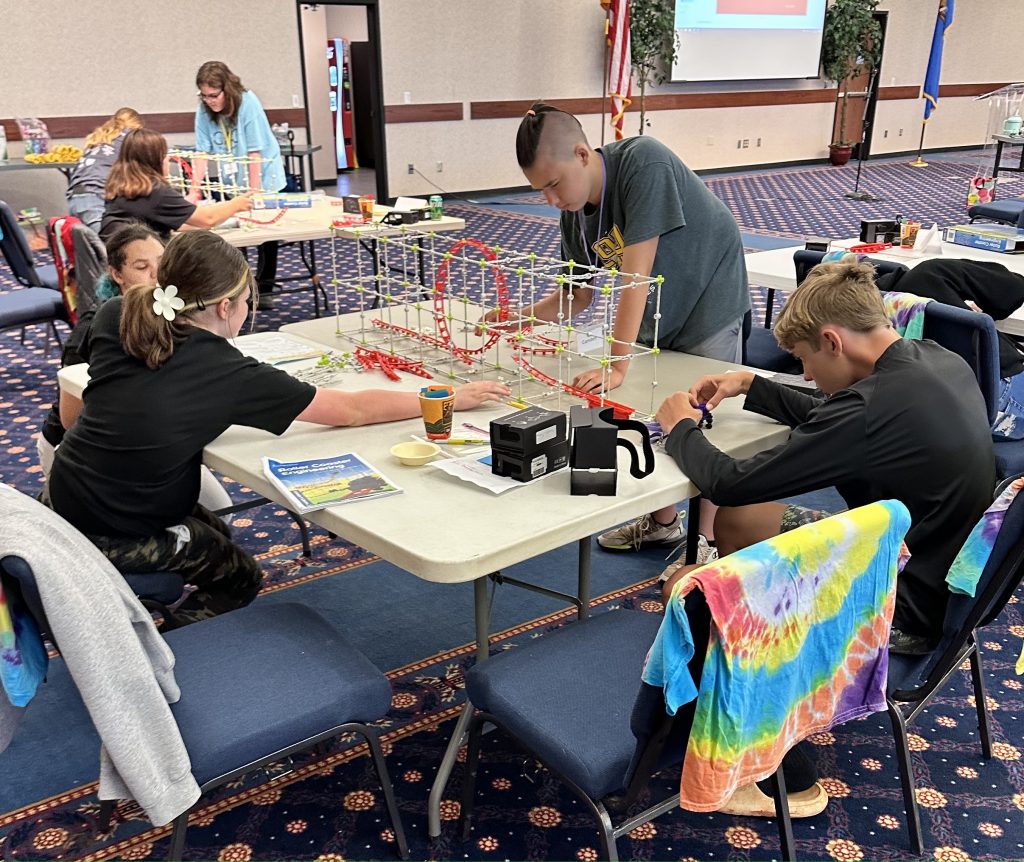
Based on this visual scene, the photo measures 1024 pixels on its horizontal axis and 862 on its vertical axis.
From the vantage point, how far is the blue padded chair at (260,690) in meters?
1.55

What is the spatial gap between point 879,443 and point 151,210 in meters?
3.55

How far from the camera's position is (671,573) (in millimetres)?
2936

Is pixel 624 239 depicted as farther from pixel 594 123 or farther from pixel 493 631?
pixel 594 123

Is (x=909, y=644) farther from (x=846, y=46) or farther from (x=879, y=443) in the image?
(x=846, y=46)

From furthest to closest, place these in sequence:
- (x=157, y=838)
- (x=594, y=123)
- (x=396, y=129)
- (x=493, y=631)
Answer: (x=594, y=123) → (x=396, y=129) → (x=493, y=631) → (x=157, y=838)

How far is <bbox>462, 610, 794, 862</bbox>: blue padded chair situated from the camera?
1.50 meters

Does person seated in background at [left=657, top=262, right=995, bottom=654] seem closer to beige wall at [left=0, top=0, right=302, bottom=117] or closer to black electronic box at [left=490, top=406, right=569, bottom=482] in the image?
black electronic box at [left=490, top=406, right=569, bottom=482]

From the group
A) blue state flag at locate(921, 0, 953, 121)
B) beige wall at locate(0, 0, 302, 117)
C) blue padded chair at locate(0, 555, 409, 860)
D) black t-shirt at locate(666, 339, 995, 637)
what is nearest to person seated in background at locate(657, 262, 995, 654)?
black t-shirt at locate(666, 339, 995, 637)

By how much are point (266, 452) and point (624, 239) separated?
1.09 metres

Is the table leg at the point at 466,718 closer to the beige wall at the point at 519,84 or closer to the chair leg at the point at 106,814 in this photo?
the chair leg at the point at 106,814

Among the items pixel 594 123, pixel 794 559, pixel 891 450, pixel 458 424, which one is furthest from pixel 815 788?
pixel 594 123

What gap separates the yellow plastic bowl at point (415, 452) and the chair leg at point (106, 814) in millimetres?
876

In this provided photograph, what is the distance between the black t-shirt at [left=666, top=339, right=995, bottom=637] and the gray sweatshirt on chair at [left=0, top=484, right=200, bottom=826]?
1036 mm

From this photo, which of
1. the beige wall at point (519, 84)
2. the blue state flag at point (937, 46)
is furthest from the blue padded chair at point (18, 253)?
the blue state flag at point (937, 46)
